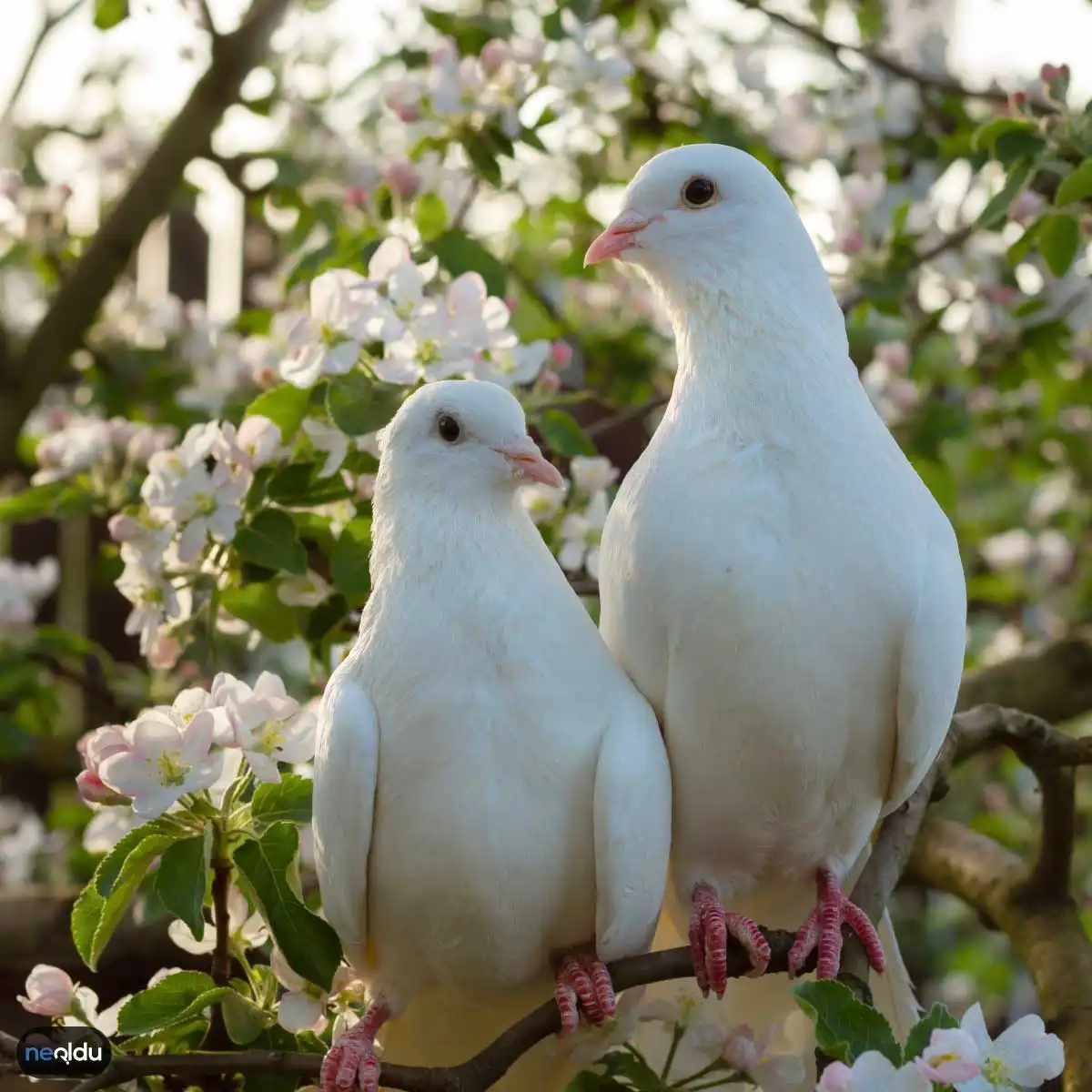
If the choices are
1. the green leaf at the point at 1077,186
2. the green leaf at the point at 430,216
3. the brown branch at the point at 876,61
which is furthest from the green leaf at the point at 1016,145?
the green leaf at the point at 430,216

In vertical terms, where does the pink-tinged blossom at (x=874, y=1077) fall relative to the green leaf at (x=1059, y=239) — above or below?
below

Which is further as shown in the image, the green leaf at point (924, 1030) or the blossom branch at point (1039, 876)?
the blossom branch at point (1039, 876)

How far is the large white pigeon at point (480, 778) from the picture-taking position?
1375 millimetres

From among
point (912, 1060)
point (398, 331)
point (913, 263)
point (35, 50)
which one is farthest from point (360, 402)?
point (35, 50)

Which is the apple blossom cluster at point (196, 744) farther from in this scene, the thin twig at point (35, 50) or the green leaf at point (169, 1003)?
the thin twig at point (35, 50)

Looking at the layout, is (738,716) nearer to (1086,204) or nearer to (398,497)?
(398,497)

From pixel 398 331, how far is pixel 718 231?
1.66ft

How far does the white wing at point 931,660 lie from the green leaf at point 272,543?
0.78 metres

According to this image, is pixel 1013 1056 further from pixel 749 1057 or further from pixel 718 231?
pixel 718 231

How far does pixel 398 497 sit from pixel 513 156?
1026 mm

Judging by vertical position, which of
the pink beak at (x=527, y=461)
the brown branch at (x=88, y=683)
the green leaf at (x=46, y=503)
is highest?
the pink beak at (x=527, y=461)

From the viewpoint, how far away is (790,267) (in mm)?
1562

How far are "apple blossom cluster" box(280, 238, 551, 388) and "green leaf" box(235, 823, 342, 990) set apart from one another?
2.09ft

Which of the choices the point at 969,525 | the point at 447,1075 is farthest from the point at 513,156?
the point at 969,525
